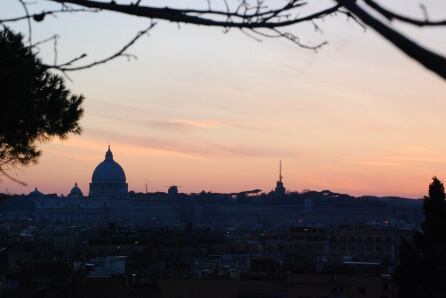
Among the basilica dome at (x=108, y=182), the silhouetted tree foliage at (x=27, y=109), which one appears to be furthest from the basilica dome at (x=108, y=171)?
the silhouetted tree foliage at (x=27, y=109)

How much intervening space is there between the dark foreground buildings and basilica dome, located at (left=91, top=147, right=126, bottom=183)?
0.17 m

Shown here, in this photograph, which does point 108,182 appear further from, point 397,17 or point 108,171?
point 397,17

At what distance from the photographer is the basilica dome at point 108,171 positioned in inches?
5172

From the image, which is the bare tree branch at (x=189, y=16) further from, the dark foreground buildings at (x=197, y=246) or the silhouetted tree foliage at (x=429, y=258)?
the silhouetted tree foliage at (x=429, y=258)

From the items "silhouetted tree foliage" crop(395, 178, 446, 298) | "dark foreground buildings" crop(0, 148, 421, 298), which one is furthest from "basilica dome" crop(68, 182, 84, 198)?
"silhouetted tree foliage" crop(395, 178, 446, 298)

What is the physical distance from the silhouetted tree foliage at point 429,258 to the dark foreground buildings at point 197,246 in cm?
510

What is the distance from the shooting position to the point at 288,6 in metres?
3.36

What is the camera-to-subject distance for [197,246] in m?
57.5

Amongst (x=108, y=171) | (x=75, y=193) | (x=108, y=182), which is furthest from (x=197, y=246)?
(x=75, y=193)

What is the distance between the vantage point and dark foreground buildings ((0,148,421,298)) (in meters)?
27.7

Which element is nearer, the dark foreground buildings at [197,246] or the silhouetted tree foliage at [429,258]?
the silhouetted tree foliage at [429,258]

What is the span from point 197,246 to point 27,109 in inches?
2012

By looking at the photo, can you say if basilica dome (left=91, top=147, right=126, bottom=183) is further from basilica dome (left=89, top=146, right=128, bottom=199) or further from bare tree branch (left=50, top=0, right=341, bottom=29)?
bare tree branch (left=50, top=0, right=341, bottom=29)

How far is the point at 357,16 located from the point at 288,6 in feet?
2.13
